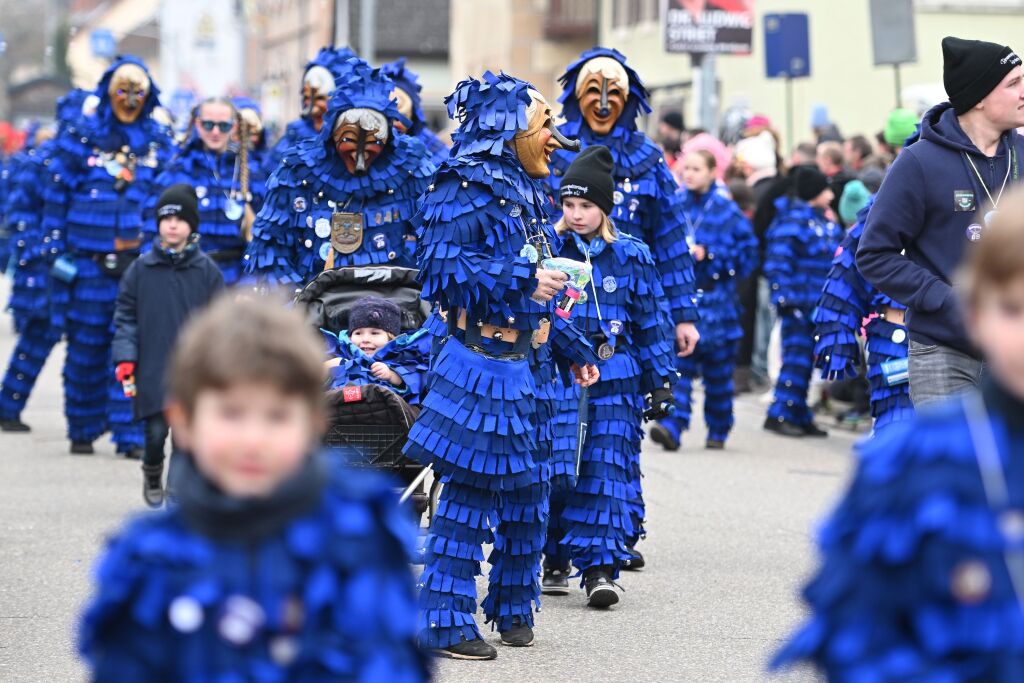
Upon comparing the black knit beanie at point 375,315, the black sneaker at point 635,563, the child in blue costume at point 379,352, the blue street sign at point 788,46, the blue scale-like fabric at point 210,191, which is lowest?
the black sneaker at point 635,563

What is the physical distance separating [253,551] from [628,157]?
6103mm

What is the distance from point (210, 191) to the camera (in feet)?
41.7

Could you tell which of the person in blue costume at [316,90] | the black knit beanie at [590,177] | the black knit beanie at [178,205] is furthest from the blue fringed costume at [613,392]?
the person in blue costume at [316,90]

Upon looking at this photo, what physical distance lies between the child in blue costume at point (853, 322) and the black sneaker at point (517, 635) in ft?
5.70

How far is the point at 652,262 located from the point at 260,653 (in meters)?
5.58

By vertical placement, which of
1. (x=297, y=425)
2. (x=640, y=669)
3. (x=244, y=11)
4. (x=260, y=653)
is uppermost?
(x=244, y=11)

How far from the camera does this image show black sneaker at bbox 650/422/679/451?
45.4ft

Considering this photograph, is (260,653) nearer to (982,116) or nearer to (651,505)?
(982,116)

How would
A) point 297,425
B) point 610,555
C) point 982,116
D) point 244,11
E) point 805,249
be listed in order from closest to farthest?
point 297,425, point 982,116, point 610,555, point 805,249, point 244,11

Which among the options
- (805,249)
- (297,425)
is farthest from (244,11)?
(297,425)

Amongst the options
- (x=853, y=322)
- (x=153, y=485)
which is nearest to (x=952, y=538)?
(x=853, y=322)

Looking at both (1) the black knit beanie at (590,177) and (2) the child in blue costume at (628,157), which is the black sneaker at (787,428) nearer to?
(2) the child in blue costume at (628,157)

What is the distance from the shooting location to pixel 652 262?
8.73 m

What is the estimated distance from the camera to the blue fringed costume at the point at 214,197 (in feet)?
41.4
